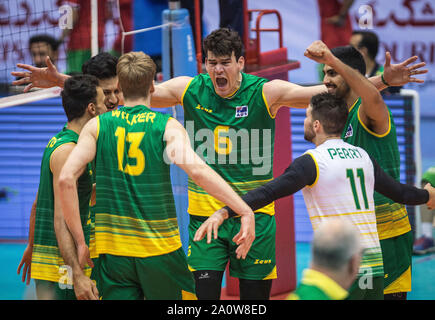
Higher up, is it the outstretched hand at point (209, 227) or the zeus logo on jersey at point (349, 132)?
the zeus logo on jersey at point (349, 132)

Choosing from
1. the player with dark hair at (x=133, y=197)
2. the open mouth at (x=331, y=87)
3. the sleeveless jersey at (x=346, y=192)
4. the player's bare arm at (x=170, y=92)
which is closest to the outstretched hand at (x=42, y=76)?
→ the player's bare arm at (x=170, y=92)

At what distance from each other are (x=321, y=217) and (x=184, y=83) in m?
1.98

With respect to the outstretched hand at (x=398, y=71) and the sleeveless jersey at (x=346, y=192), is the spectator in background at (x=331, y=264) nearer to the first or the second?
the sleeveless jersey at (x=346, y=192)

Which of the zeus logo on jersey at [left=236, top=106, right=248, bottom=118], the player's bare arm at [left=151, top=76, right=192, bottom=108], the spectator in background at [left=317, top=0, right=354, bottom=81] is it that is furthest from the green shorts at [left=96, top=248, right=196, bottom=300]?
the spectator in background at [left=317, top=0, right=354, bottom=81]

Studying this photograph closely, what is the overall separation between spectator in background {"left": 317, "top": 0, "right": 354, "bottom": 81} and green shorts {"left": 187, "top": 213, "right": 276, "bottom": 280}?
6.54m

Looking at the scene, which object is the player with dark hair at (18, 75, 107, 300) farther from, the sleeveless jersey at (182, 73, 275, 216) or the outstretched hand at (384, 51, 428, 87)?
the outstretched hand at (384, 51, 428, 87)

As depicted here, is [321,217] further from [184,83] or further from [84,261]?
[184,83]

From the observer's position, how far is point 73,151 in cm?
416

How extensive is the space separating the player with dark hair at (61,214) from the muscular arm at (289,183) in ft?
3.61

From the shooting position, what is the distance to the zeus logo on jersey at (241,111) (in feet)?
17.6

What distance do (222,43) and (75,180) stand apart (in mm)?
1808

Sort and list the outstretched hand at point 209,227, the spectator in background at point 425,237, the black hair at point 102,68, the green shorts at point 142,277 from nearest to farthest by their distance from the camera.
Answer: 1. the outstretched hand at point 209,227
2. the green shorts at point 142,277
3. the black hair at point 102,68
4. the spectator in background at point 425,237

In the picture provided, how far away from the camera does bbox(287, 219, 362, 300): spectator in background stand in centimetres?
301

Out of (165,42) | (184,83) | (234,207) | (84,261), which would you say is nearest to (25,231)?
(165,42)
